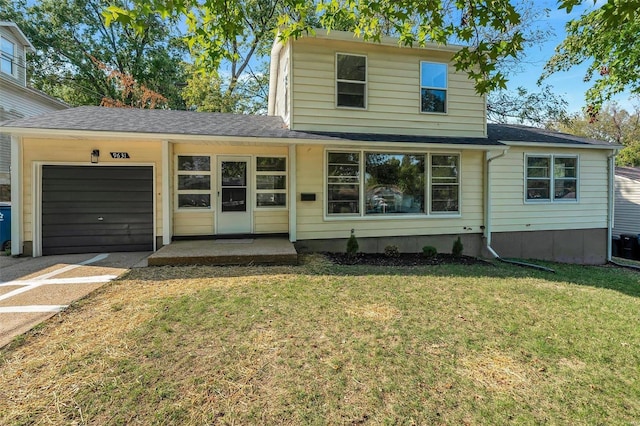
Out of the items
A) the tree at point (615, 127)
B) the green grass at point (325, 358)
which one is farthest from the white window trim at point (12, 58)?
the tree at point (615, 127)

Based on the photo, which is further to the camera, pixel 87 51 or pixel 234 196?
pixel 87 51

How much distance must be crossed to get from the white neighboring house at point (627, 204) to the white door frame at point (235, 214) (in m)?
15.4

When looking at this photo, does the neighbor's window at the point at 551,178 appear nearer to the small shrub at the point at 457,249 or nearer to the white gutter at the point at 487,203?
the white gutter at the point at 487,203

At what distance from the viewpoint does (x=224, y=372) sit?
2.62m

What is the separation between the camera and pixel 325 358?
2.86 metres

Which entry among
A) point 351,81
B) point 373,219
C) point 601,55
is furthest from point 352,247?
point 601,55

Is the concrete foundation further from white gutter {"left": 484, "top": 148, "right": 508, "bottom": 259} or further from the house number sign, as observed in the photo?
the house number sign

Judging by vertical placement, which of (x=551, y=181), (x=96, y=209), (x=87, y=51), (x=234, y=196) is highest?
(x=87, y=51)

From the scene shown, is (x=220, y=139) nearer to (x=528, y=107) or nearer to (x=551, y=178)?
(x=551, y=178)

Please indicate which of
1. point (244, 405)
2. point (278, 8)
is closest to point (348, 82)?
point (244, 405)

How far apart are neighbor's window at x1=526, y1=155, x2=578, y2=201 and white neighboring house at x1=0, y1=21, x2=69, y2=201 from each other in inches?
703

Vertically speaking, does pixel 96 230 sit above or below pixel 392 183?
below

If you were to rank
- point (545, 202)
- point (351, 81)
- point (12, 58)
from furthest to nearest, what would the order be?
point (12, 58) < point (545, 202) < point (351, 81)

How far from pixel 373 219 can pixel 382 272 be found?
2.31m
